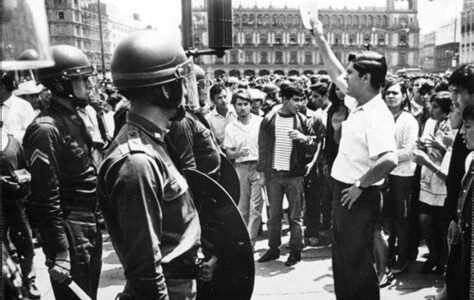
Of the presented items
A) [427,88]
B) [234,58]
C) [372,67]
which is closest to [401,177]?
[372,67]

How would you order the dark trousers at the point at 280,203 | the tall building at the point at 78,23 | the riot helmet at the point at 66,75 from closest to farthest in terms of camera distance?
the riot helmet at the point at 66,75, the dark trousers at the point at 280,203, the tall building at the point at 78,23

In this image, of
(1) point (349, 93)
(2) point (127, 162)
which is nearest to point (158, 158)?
(2) point (127, 162)

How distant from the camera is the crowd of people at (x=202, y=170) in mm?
1976

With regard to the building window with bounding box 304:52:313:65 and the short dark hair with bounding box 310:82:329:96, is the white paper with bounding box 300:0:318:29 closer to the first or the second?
the short dark hair with bounding box 310:82:329:96

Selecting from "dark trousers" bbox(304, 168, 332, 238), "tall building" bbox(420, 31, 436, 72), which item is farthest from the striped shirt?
"tall building" bbox(420, 31, 436, 72)

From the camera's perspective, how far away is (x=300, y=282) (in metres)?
5.14

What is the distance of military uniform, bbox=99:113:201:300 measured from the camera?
5.82 feet

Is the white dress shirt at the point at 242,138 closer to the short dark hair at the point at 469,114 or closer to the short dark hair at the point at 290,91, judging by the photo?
the short dark hair at the point at 290,91

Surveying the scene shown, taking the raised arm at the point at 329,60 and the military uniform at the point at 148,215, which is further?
the raised arm at the point at 329,60

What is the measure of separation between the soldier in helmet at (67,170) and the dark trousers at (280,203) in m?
2.71

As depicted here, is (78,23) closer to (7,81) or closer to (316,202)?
(7,81)

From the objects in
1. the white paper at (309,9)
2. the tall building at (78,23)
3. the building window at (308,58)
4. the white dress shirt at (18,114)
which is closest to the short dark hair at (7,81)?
the white dress shirt at (18,114)

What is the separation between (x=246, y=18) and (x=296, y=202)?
96299 millimetres

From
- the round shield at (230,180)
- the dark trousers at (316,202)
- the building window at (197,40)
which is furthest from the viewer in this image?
the building window at (197,40)
